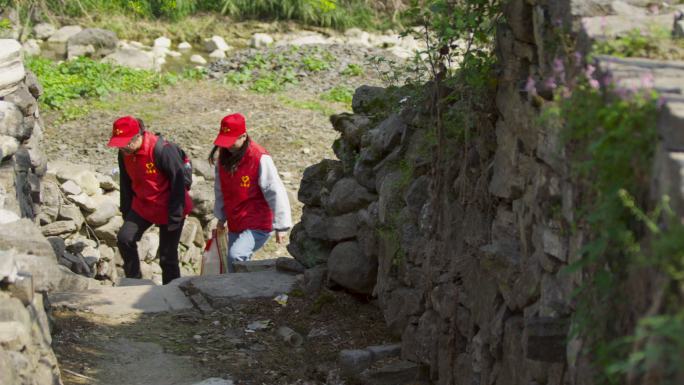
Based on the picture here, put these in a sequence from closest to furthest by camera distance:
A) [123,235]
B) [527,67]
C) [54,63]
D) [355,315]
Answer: [527,67] → [355,315] → [123,235] → [54,63]

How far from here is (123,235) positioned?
8352mm

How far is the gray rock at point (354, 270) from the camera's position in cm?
711

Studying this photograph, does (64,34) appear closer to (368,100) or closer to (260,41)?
(260,41)

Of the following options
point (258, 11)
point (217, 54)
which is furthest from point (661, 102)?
point (258, 11)

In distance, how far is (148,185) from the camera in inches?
321

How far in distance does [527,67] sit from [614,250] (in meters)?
1.54

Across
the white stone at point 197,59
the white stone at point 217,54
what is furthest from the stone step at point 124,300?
the white stone at point 217,54

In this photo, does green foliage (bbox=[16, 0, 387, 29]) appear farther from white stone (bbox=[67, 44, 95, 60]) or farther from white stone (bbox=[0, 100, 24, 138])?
white stone (bbox=[0, 100, 24, 138])

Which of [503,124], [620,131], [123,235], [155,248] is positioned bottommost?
[155,248]

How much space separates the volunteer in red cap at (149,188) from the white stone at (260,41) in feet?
36.6

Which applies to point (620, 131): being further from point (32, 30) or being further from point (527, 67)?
point (32, 30)

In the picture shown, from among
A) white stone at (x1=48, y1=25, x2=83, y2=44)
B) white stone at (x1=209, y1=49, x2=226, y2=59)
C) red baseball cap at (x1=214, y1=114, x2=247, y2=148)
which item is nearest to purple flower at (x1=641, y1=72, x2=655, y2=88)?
red baseball cap at (x1=214, y1=114, x2=247, y2=148)

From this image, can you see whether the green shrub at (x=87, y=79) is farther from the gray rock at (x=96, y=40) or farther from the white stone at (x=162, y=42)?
the white stone at (x=162, y=42)

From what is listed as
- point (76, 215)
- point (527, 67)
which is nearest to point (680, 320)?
point (527, 67)
